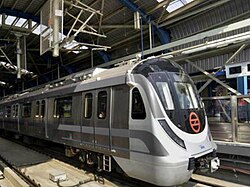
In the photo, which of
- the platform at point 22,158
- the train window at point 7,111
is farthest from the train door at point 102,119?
the train window at point 7,111

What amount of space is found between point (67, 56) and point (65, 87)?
47.9ft

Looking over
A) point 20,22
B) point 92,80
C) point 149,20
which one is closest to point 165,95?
point 92,80

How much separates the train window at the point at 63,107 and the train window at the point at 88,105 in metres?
1.01

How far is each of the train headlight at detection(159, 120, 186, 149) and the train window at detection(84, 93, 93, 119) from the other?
2.54 m

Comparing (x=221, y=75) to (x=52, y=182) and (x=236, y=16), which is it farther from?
(x=52, y=182)

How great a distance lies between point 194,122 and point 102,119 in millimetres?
2249

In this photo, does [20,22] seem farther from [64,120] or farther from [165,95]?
[165,95]

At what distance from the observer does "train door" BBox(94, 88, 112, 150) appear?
6430 mm

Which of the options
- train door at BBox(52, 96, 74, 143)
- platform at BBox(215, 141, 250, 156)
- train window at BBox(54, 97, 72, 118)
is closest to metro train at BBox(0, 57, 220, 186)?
train door at BBox(52, 96, 74, 143)

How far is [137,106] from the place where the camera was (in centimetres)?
566

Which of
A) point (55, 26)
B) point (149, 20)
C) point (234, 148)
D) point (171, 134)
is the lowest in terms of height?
point (234, 148)

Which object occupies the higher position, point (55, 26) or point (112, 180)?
point (55, 26)

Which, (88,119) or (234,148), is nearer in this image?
(234,148)

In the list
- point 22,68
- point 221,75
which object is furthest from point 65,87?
point 22,68
